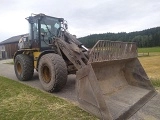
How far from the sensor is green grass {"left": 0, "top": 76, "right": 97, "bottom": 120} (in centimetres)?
430

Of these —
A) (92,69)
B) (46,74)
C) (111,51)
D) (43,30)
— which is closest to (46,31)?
(43,30)

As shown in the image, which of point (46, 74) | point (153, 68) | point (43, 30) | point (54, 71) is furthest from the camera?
point (153, 68)

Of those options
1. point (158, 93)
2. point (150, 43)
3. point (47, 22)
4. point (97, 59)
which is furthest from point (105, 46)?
point (150, 43)

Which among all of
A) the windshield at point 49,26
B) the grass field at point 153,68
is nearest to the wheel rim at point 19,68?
the windshield at point 49,26

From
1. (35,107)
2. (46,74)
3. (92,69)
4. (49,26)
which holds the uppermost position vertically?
(49,26)

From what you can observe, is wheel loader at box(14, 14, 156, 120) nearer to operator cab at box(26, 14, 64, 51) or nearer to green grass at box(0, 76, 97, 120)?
operator cab at box(26, 14, 64, 51)

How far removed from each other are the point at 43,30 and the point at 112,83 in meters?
3.13

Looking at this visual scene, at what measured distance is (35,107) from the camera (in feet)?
16.0

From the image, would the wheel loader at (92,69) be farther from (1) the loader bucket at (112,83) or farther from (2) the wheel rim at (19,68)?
(2) the wheel rim at (19,68)

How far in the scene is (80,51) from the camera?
583 cm

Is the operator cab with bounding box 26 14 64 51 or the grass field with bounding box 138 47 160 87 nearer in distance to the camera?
the operator cab with bounding box 26 14 64 51

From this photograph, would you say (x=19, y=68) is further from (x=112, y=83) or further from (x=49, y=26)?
(x=112, y=83)

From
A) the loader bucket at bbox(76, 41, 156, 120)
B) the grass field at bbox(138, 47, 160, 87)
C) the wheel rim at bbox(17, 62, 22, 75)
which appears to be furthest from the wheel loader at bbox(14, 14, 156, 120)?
the grass field at bbox(138, 47, 160, 87)

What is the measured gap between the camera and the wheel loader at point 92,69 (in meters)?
4.31
